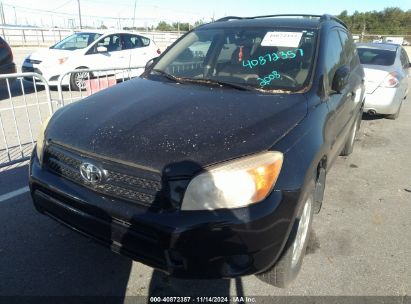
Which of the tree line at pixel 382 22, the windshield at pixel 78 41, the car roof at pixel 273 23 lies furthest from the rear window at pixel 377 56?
the tree line at pixel 382 22

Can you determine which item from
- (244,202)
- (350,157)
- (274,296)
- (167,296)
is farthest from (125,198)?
(350,157)

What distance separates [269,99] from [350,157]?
9.84ft

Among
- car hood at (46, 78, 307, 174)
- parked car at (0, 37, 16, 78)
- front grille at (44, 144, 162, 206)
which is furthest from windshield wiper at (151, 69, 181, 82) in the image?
parked car at (0, 37, 16, 78)

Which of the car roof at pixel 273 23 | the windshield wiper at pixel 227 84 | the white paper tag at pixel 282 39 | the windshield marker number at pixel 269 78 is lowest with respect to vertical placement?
the windshield wiper at pixel 227 84

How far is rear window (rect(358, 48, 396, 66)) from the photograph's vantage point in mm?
7246

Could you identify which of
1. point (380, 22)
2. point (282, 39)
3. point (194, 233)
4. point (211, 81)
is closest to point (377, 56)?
point (282, 39)

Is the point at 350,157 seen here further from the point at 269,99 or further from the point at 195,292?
the point at 195,292

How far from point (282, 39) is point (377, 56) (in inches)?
206

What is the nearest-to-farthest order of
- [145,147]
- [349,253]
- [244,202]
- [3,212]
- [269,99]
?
[244,202] < [145,147] < [269,99] < [349,253] < [3,212]

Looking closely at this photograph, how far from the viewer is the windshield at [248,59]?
296 cm

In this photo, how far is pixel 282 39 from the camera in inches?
127

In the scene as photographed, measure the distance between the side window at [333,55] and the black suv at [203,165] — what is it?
0.10 ft

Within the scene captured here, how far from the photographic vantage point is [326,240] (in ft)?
10.0

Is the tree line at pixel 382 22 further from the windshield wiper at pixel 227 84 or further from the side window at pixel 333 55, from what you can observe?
the windshield wiper at pixel 227 84
